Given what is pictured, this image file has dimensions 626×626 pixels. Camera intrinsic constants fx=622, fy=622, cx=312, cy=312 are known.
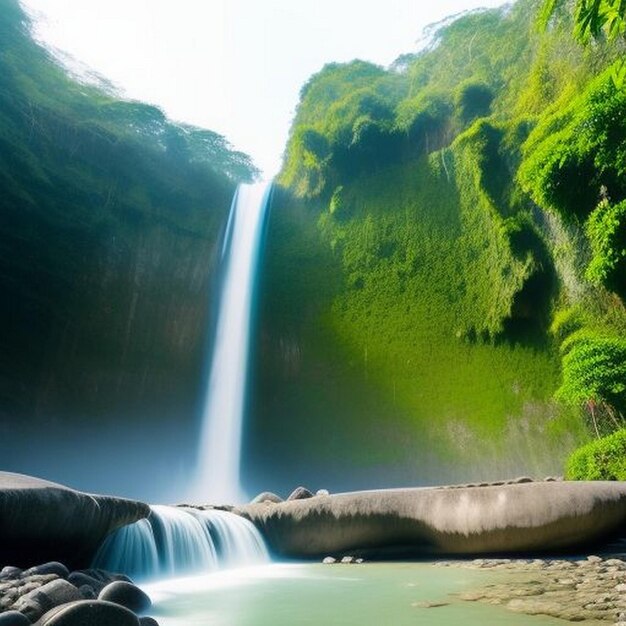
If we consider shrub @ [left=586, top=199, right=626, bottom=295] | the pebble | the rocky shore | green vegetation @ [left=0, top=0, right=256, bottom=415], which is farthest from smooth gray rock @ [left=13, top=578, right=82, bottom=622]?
green vegetation @ [left=0, top=0, right=256, bottom=415]

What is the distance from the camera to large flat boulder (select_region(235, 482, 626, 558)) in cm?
723

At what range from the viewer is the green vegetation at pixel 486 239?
37.9 ft

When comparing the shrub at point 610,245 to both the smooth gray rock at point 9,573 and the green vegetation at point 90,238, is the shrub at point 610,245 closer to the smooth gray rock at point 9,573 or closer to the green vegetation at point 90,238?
the smooth gray rock at point 9,573

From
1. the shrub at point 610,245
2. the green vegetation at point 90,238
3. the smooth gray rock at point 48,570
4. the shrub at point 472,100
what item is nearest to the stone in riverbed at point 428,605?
the smooth gray rock at point 48,570

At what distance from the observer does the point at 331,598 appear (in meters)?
5.23

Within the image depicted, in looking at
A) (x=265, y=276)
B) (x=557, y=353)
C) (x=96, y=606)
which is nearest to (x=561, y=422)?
Answer: (x=557, y=353)

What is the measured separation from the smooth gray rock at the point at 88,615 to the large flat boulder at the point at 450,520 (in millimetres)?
5343


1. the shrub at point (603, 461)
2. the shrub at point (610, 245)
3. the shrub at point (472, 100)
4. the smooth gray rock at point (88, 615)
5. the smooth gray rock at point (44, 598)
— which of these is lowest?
the smooth gray rock at point (88, 615)

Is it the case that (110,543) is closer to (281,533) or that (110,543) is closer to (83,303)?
(281,533)

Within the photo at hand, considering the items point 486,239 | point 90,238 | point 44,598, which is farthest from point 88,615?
A: point 90,238

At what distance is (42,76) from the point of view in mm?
20516

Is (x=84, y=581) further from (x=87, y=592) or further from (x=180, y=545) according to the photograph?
(x=180, y=545)

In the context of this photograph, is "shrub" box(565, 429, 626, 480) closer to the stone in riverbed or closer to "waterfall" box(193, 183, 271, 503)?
the stone in riverbed

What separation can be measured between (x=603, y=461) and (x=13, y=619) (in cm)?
956
